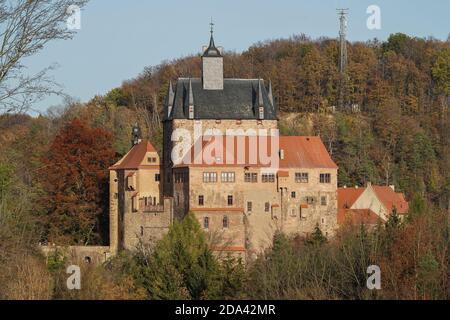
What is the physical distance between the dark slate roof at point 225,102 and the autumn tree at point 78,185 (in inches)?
251

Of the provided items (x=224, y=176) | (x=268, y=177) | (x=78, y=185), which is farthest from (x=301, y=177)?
(x=78, y=185)

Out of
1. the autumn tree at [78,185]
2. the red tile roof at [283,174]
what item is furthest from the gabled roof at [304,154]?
the autumn tree at [78,185]

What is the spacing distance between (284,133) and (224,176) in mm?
23224

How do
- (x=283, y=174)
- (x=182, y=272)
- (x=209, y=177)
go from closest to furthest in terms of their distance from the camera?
(x=182, y=272) → (x=209, y=177) → (x=283, y=174)

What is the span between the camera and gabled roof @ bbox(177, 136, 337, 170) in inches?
2215

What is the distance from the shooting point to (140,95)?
9831 centimetres

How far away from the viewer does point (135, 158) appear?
63.2 m

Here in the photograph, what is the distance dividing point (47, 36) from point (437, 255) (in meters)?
18.5

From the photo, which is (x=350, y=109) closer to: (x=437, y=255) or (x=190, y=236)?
(x=190, y=236)

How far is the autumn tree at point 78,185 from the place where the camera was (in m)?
62.9

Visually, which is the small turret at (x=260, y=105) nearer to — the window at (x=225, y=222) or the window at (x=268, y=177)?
the window at (x=268, y=177)

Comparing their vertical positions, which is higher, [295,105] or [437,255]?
[295,105]

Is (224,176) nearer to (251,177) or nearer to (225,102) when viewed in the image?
(251,177)

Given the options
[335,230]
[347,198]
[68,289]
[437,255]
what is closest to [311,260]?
[437,255]
